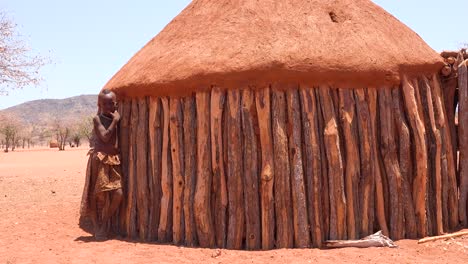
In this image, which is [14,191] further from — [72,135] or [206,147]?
[72,135]

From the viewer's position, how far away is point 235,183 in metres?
5.89

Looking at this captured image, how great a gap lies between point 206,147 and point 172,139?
539 millimetres

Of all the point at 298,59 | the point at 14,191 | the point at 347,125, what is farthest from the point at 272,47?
the point at 14,191

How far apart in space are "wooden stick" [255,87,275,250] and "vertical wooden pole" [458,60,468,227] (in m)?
2.88

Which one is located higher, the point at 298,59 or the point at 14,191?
the point at 298,59

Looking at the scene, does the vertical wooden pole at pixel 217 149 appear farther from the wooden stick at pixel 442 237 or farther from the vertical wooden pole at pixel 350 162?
the wooden stick at pixel 442 237

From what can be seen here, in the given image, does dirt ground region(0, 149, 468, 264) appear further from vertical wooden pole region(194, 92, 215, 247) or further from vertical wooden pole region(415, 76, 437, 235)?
vertical wooden pole region(415, 76, 437, 235)

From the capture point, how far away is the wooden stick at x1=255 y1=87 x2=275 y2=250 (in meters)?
5.80

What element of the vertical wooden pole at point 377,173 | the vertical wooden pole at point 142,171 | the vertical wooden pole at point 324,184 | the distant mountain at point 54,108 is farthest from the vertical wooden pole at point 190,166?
the distant mountain at point 54,108

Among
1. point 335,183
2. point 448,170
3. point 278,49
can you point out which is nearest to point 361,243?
point 335,183

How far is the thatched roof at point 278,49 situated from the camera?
5.93m

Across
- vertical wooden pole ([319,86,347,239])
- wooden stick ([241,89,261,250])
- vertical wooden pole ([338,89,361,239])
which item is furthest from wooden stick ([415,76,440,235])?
wooden stick ([241,89,261,250])

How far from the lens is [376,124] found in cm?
618

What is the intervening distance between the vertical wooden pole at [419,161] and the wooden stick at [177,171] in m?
3.07
